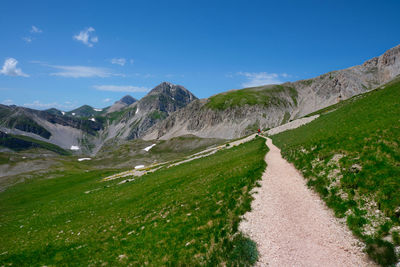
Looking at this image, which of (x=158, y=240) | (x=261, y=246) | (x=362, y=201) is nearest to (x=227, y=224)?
(x=261, y=246)

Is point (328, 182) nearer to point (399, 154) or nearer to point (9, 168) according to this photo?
point (399, 154)

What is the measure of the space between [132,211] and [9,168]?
709 feet

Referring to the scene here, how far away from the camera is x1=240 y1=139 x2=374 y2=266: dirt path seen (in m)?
10.2

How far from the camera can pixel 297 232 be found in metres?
12.2

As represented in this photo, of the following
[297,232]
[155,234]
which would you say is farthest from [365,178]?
[155,234]

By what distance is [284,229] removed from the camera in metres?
12.5

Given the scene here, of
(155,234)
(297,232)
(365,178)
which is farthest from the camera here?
(155,234)

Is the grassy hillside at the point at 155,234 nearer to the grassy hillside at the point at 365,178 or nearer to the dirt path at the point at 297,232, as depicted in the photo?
the dirt path at the point at 297,232

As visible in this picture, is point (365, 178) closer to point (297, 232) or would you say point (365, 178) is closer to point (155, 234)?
point (297, 232)

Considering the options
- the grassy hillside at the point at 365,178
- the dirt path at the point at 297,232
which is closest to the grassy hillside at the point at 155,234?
the dirt path at the point at 297,232

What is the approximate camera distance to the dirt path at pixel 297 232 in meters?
10.2

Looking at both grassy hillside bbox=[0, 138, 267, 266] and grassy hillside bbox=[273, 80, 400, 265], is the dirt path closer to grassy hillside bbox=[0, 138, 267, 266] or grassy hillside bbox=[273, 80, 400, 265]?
grassy hillside bbox=[273, 80, 400, 265]

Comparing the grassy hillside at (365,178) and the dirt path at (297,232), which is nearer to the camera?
the dirt path at (297,232)

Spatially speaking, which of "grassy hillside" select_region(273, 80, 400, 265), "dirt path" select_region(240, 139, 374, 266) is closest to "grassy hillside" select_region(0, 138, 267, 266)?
"dirt path" select_region(240, 139, 374, 266)
